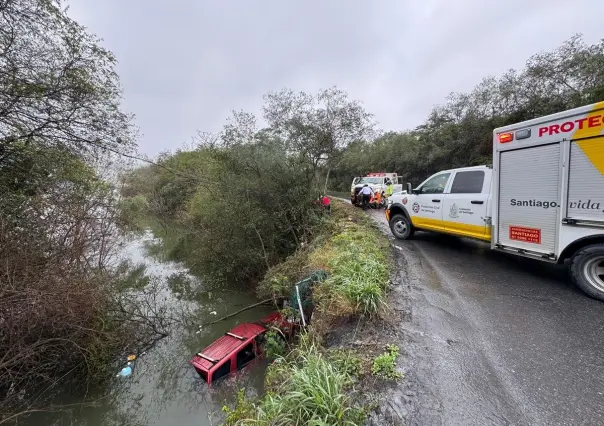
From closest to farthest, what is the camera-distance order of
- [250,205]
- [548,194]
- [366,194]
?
1. [548,194]
2. [250,205]
3. [366,194]

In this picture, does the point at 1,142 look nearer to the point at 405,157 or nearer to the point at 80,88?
the point at 80,88

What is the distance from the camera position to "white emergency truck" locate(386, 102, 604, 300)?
3830 millimetres

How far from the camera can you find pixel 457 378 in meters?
2.76

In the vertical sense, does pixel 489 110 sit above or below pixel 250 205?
above

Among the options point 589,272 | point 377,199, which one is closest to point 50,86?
point 589,272

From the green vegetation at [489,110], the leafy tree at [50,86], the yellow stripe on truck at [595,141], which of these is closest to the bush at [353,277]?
the yellow stripe on truck at [595,141]

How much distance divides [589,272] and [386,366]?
12.1ft

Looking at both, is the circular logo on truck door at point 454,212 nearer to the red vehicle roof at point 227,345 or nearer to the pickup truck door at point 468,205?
the pickup truck door at point 468,205

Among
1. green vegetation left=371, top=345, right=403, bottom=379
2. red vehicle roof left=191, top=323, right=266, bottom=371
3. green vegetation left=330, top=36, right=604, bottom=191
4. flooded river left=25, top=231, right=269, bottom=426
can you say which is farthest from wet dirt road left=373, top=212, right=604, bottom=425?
green vegetation left=330, top=36, right=604, bottom=191

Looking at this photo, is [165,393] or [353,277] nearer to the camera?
[353,277]

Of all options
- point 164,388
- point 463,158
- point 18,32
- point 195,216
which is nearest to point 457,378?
point 164,388

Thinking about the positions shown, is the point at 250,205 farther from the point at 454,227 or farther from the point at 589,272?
the point at 589,272

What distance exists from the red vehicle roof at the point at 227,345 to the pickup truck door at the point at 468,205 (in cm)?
509

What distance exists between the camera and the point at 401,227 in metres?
8.02
